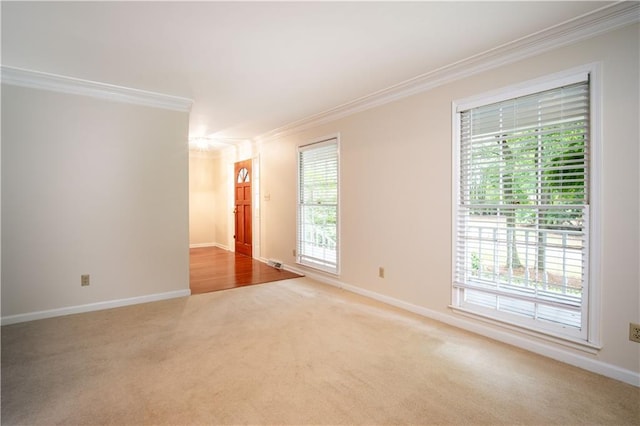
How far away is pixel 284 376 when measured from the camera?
7.11ft

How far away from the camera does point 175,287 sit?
4051 millimetres

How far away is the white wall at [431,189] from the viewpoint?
83.0 inches

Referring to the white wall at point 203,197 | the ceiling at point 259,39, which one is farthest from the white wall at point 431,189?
the white wall at point 203,197

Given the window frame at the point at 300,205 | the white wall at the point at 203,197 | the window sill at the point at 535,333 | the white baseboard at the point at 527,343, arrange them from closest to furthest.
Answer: the white baseboard at the point at 527,343 → the window sill at the point at 535,333 → the window frame at the point at 300,205 → the white wall at the point at 203,197

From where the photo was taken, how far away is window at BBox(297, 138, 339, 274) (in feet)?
15.2

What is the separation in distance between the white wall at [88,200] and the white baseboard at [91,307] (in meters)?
0.04

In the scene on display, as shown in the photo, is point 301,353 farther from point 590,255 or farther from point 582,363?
point 590,255

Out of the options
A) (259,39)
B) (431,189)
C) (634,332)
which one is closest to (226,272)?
(431,189)

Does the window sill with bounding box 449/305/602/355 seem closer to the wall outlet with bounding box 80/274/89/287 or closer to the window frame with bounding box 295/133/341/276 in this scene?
the window frame with bounding box 295/133/341/276

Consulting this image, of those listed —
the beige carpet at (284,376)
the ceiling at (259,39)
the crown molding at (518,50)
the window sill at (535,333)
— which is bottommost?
the beige carpet at (284,376)

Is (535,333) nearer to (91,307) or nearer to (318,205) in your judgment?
(318,205)

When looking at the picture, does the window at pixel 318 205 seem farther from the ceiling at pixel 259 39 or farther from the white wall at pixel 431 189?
the ceiling at pixel 259 39

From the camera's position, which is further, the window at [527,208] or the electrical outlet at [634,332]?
the window at [527,208]

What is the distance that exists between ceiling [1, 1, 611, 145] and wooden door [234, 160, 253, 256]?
3.31 m
